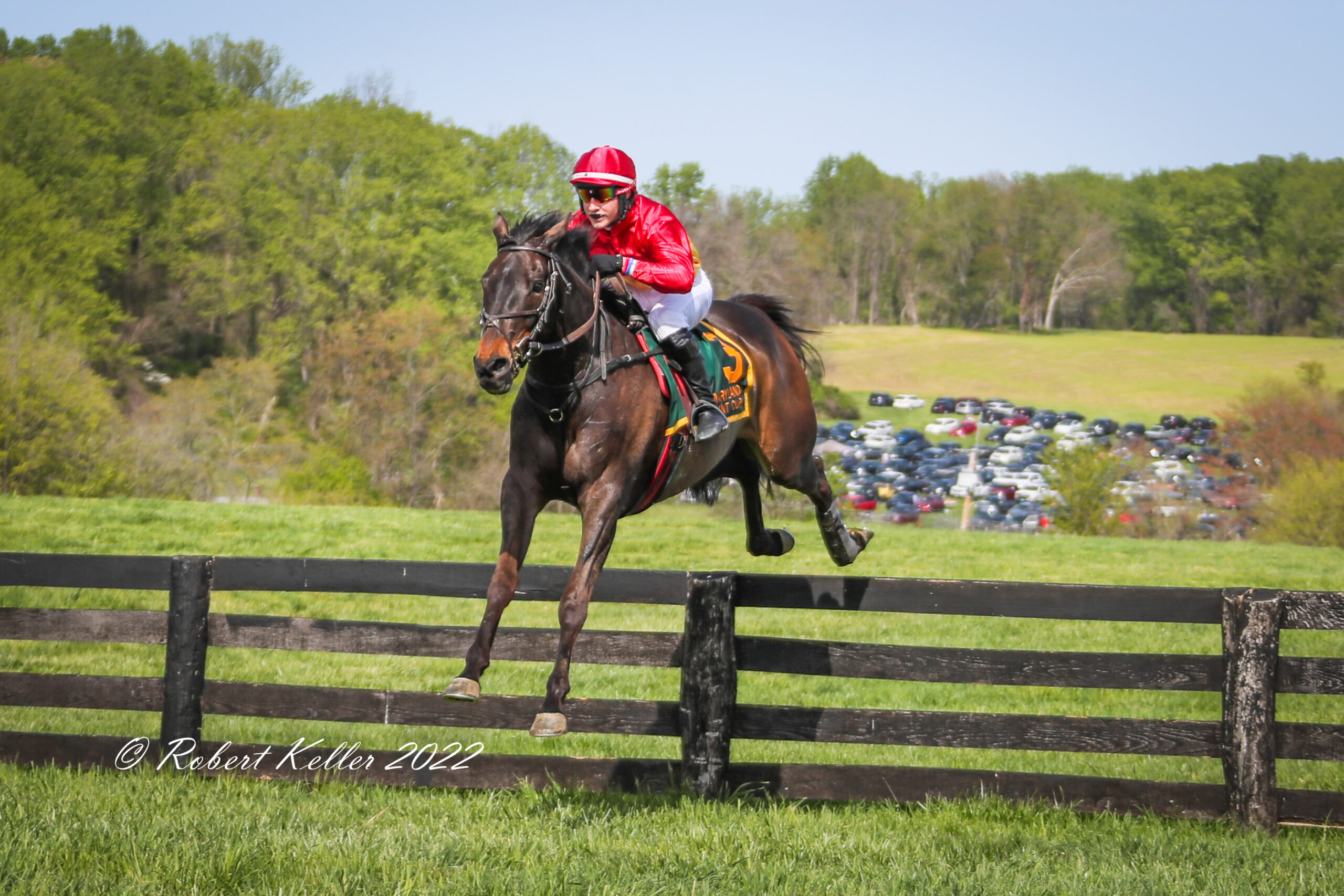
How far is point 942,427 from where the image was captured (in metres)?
59.3

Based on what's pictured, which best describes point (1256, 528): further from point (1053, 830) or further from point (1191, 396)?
point (1191, 396)

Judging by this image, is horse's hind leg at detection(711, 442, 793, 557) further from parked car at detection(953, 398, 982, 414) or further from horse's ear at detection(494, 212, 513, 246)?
parked car at detection(953, 398, 982, 414)

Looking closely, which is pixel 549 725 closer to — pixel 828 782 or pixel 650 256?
pixel 828 782

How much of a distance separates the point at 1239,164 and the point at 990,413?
55637mm

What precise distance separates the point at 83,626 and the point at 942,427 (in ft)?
182

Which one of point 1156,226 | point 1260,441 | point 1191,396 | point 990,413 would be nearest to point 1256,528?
point 1260,441

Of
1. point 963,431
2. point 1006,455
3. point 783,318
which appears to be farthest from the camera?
point 963,431

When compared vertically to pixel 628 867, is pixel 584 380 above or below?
above

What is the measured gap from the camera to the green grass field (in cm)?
443

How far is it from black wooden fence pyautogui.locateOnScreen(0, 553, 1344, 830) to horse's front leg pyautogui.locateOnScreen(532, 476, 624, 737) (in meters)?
0.80

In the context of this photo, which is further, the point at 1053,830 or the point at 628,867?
the point at 1053,830

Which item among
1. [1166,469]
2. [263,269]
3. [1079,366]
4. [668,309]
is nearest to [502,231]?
[668,309]

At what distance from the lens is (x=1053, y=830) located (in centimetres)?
554

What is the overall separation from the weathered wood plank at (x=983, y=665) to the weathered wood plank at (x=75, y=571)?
3399 millimetres
